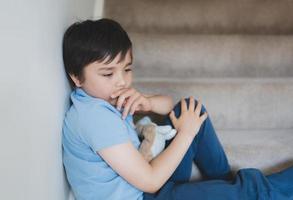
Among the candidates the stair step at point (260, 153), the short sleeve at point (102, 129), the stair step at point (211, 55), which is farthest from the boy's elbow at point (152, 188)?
the stair step at point (211, 55)

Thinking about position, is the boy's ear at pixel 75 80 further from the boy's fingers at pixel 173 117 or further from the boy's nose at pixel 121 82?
the boy's fingers at pixel 173 117

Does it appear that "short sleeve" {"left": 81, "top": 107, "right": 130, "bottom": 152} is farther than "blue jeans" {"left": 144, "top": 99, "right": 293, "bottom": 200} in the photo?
No

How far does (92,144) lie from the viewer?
91 centimetres

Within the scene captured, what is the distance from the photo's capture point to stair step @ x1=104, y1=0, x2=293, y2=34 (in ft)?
5.19

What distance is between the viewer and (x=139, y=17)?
158 cm

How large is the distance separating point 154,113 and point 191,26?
0.51 metres

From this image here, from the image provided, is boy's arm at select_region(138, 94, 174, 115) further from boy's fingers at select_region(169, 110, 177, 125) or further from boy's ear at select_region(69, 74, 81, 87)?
boy's ear at select_region(69, 74, 81, 87)

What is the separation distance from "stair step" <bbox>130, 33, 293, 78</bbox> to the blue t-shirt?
47cm

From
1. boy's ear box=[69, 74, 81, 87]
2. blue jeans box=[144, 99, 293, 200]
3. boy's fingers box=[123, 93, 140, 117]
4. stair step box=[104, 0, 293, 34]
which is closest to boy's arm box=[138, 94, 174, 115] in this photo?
blue jeans box=[144, 99, 293, 200]

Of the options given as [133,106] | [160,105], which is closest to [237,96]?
[160,105]

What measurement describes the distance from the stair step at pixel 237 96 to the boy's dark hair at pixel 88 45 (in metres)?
0.37

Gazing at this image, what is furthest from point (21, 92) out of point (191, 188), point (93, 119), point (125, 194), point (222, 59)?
point (222, 59)

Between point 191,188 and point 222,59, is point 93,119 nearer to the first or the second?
point 191,188

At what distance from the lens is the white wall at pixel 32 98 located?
572 millimetres
